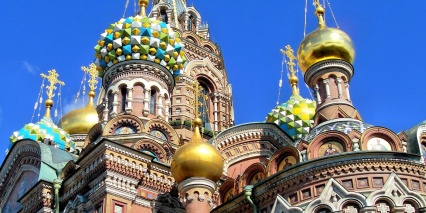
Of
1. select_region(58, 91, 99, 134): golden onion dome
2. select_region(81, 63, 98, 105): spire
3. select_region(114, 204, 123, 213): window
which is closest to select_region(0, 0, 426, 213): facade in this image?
select_region(114, 204, 123, 213): window

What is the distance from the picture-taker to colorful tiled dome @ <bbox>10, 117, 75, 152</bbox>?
16719 millimetres

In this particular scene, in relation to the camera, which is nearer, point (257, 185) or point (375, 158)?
point (375, 158)

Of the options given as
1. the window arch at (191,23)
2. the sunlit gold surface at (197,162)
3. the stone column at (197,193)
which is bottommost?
the stone column at (197,193)

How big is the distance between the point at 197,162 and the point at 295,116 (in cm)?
645

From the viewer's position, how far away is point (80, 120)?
1917 centimetres

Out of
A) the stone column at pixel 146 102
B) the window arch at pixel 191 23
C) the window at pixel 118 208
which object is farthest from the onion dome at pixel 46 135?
the window at pixel 118 208

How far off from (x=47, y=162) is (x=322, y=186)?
17.5ft

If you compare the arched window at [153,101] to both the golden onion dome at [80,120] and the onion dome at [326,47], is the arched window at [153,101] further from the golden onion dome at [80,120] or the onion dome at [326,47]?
the golden onion dome at [80,120]

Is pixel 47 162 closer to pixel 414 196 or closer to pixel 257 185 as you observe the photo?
pixel 257 185

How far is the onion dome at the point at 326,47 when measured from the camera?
13031 mm

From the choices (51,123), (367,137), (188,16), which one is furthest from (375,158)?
(188,16)

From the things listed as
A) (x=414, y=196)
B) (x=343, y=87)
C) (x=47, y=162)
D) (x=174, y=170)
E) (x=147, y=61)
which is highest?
(x=147, y=61)

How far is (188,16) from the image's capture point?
67.1ft

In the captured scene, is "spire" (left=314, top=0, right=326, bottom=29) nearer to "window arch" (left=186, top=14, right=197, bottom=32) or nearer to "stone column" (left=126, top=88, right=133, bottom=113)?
"stone column" (left=126, top=88, right=133, bottom=113)
